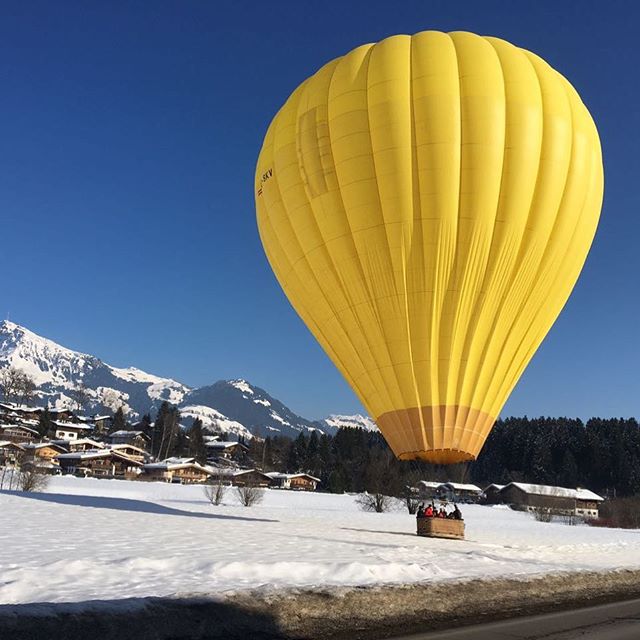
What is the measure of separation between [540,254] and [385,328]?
16.8ft

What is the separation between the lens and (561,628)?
854 centimetres

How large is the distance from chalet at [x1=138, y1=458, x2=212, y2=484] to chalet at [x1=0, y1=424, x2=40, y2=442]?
25252mm

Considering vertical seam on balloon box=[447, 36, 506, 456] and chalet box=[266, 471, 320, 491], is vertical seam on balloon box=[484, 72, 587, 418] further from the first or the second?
chalet box=[266, 471, 320, 491]

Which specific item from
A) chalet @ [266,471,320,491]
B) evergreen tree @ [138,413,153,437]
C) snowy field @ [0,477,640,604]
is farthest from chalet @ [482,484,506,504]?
snowy field @ [0,477,640,604]

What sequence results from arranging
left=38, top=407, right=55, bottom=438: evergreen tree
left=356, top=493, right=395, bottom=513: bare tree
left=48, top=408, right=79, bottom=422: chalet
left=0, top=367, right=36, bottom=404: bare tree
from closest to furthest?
left=356, top=493, right=395, bottom=513: bare tree < left=38, top=407, right=55, bottom=438: evergreen tree < left=48, top=408, right=79, bottom=422: chalet < left=0, top=367, right=36, bottom=404: bare tree

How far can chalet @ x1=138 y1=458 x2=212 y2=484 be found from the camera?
291ft

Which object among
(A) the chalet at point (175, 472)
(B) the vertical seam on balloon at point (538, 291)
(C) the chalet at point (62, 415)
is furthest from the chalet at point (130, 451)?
(B) the vertical seam on balloon at point (538, 291)

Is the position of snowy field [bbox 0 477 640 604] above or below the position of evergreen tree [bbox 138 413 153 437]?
below

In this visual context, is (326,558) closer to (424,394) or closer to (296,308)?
(424,394)

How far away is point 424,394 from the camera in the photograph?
18547 millimetres

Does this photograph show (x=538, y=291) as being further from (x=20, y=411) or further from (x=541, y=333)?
(x=20, y=411)

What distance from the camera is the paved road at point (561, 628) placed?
305 inches

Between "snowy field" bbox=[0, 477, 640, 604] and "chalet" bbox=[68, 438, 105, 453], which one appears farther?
"chalet" bbox=[68, 438, 105, 453]

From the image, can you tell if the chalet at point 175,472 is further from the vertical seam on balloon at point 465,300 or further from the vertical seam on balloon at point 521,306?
the vertical seam on balloon at point 465,300
